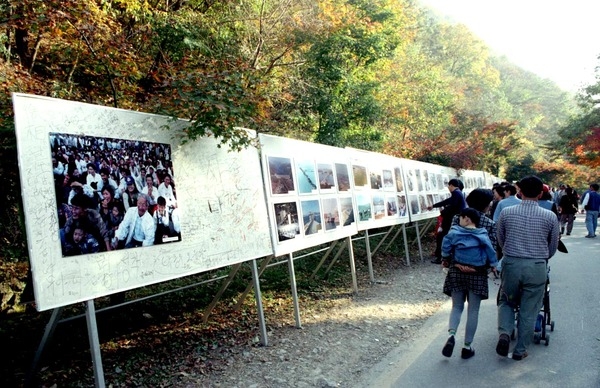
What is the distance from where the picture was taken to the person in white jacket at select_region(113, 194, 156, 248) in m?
3.56

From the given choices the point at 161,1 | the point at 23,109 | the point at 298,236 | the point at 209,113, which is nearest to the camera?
the point at 23,109

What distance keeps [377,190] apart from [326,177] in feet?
8.31

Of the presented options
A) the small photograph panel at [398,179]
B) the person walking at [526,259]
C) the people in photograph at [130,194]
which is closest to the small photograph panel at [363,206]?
the small photograph panel at [398,179]

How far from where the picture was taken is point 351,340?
18.0 feet

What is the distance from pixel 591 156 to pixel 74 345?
105ft

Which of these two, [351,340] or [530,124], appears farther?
[530,124]

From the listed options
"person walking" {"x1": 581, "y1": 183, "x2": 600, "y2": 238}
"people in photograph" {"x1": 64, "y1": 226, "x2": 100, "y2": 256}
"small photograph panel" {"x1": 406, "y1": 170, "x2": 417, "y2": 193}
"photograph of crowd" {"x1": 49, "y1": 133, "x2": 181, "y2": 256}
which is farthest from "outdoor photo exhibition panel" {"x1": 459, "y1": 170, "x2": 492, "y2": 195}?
"people in photograph" {"x1": 64, "y1": 226, "x2": 100, "y2": 256}

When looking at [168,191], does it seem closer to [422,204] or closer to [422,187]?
[422,204]

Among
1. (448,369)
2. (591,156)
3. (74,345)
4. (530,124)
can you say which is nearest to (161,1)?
(74,345)

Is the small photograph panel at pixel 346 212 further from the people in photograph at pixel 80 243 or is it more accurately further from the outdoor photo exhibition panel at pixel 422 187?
the people in photograph at pixel 80 243

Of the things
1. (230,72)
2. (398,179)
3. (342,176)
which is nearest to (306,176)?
(342,176)

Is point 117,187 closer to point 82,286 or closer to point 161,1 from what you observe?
point 82,286

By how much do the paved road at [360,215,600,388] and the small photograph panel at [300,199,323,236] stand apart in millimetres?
1980

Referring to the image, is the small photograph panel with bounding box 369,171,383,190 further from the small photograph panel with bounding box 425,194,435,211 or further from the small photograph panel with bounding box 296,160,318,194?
the small photograph panel with bounding box 425,194,435,211
